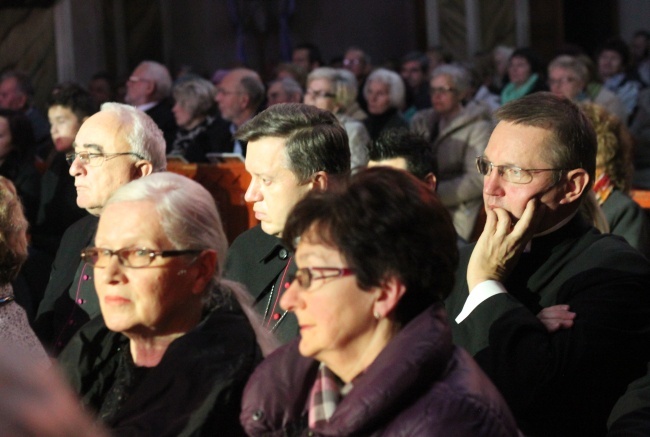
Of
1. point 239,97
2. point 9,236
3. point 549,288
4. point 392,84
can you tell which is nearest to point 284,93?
point 239,97

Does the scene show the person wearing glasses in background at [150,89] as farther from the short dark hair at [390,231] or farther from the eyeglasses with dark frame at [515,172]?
the short dark hair at [390,231]

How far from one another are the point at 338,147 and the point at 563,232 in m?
0.86

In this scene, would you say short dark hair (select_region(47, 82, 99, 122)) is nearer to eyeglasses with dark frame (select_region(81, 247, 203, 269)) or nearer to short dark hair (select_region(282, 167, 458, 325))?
eyeglasses with dark frame (select_region(81, 247, 203, 269))

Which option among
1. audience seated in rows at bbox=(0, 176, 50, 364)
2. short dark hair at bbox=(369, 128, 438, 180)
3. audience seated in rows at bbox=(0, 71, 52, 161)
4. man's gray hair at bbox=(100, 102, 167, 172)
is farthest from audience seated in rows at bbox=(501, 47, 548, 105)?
audience seated in rows at bbox=(0, 176, 50, 364)

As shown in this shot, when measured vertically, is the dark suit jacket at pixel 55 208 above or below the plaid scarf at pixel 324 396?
below

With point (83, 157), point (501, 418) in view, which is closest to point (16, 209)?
point (83, 157)

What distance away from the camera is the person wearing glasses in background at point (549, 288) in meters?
2.78

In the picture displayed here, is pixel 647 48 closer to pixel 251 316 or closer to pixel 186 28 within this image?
pixel 186 28

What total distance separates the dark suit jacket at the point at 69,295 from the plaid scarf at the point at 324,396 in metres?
1.92

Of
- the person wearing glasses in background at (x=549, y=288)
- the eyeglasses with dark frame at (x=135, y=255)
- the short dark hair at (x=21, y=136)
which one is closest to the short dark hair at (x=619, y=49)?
the short dark hair at (x=21, y=136)

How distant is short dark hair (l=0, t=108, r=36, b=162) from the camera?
6902 mm

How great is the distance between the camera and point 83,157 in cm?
416

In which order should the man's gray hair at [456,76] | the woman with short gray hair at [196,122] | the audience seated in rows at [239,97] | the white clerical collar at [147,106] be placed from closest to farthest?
1. the man's gray hair at [456,76]
2. the woman with short gray hair at [196,122]
3. the audience seated in rows at [239,97]
4. the white clerical collar at [147,106]

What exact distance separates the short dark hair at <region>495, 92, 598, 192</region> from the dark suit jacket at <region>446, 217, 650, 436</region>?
23 centimetres
